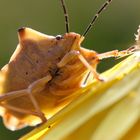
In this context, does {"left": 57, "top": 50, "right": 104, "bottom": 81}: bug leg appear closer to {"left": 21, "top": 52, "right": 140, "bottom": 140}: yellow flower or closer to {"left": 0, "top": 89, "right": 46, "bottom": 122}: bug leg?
{"left": 0, "top": 89, "right": 46, "bottom": 122}: bug leg

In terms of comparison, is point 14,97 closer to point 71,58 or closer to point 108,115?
point 71,58

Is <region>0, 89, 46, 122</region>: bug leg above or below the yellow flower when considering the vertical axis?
below

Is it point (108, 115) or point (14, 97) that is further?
point (14, 97)

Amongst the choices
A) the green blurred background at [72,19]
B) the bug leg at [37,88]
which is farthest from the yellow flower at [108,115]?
the green blurred background at [72,19]

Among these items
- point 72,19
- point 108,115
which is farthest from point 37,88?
point 72,19

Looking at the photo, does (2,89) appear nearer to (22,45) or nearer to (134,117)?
(22,45)

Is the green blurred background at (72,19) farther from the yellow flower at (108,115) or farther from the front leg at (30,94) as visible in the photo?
the yellow flower at (108,115)

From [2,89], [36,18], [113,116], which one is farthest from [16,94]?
[36,18]

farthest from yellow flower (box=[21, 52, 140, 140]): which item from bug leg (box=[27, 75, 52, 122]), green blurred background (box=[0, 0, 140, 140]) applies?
green blurred background (box=[0, 0, 140, 140])
